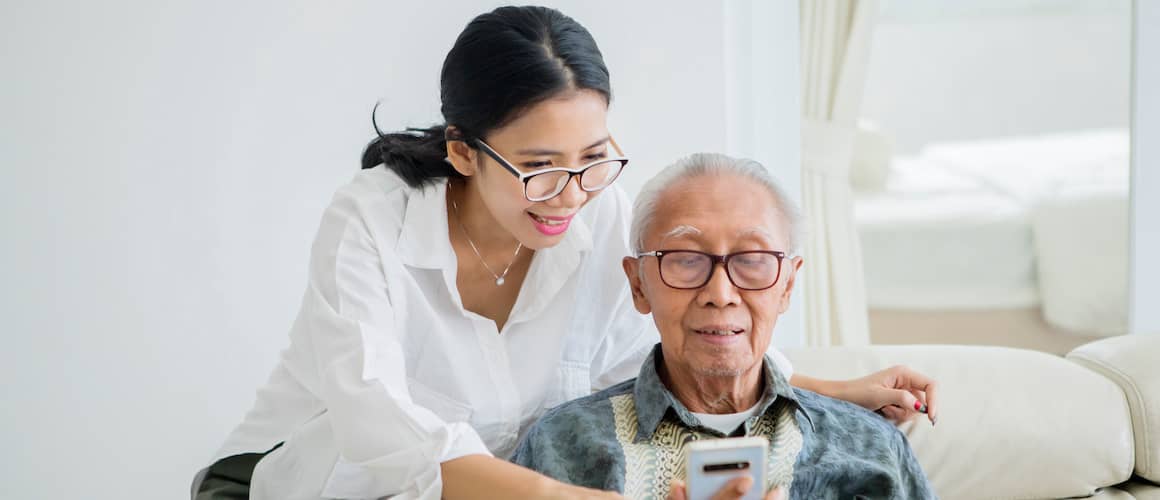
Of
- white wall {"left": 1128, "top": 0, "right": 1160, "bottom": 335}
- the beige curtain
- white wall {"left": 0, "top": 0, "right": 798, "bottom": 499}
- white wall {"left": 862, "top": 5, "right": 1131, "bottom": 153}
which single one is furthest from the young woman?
white wall {"left": 862, "top": 5, "right": 1131, "bottom": 153}

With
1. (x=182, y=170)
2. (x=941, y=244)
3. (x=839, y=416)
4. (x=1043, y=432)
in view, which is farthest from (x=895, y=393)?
(x=941, y=244)

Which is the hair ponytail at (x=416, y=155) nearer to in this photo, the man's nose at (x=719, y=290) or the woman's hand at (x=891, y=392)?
the man's nose at (x=719, y=290)

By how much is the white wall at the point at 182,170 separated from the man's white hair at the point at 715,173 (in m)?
1.22

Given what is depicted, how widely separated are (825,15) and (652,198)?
6.70 feet

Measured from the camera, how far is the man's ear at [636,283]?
1.92 metres

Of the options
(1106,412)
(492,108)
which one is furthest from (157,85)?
(1106,412)

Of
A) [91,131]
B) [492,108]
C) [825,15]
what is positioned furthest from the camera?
A: [825,15]

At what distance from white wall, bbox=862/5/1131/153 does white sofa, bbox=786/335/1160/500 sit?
2.58 meters

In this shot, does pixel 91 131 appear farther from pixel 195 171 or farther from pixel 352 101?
pixel 352 101

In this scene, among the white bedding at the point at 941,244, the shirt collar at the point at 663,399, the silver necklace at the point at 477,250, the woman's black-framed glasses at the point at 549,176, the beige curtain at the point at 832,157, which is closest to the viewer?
the woman's black-framed glasses at the point at 549,176

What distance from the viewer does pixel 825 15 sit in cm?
369

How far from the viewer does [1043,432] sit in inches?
83.7

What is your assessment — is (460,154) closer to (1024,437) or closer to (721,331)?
(721,331)

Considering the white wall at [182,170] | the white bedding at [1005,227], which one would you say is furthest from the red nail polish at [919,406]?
the white bedding at [1005,227]
